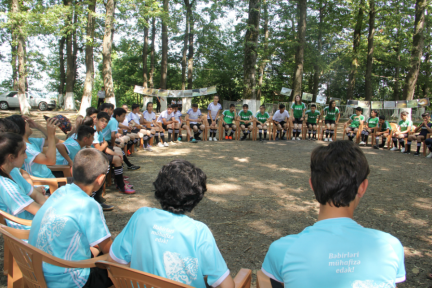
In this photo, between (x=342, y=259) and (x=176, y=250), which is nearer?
(x=342, y=259)

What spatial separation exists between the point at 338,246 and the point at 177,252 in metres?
0.73

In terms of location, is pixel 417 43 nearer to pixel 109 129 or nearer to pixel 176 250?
pixel 109 129

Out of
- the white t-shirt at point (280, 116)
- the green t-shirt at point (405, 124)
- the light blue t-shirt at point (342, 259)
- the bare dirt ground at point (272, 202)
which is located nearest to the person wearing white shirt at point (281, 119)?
the white t-shirt at point (280, 116)

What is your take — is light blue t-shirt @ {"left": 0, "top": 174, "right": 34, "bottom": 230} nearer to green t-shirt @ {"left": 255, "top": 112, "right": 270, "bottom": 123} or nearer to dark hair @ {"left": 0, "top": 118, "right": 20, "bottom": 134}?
dark hair @ {"left": 0, "top": 118, "right": 20, "bottom": 134}

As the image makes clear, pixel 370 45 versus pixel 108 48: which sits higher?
pixel 370 45

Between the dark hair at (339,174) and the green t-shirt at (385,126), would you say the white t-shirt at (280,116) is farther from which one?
the dark hair at (339,174)

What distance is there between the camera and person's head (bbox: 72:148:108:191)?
1.93m

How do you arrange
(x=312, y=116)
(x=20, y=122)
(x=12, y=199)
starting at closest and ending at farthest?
1. (x=12, y=199)
2. (x=20, y=122)
3. (x=312, y=116)

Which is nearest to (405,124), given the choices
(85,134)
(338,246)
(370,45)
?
(85,134)

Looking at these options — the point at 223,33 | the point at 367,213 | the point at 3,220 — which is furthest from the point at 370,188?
→ the point at 223,33

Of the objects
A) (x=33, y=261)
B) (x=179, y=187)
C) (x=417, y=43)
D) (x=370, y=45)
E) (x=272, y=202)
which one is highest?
(x=370, y=45)

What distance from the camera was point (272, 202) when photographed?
4.35 m

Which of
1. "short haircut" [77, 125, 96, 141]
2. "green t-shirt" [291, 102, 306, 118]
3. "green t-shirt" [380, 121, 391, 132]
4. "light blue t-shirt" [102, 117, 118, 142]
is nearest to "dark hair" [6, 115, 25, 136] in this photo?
"short haircut" [77, 125, 96, 141]

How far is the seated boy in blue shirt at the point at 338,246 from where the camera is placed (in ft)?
3.63
